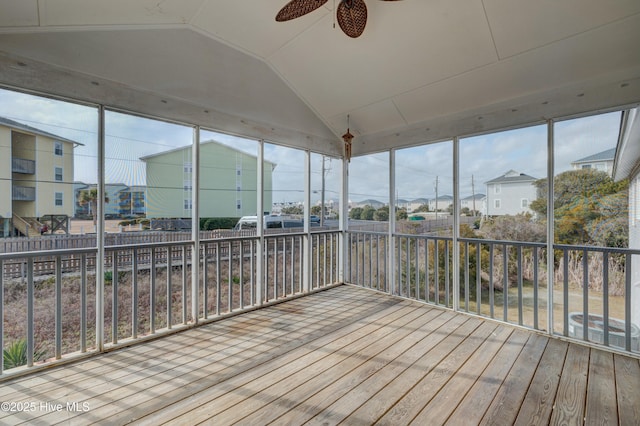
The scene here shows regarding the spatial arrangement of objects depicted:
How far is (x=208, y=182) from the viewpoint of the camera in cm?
325

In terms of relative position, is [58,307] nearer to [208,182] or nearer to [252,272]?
[208,182]

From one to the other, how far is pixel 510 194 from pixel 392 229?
1.59m

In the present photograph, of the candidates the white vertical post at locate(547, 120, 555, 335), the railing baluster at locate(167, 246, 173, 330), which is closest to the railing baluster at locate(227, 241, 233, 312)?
the railing baluster at locate(167, 246, 173, 330)

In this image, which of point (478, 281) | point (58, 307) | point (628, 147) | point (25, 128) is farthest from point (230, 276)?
point (628, 147)

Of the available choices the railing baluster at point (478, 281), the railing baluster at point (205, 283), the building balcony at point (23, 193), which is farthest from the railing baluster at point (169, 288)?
the railing baluster at point (478, 281)

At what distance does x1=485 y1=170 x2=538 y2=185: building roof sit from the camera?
3016 millimetres

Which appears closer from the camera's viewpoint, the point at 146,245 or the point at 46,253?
the point at 46,253

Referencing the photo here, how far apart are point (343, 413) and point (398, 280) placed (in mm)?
2677

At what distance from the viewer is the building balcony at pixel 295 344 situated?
182 centimetres

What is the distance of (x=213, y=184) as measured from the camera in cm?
330

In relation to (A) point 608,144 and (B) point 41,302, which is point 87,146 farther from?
(A) point 608,144

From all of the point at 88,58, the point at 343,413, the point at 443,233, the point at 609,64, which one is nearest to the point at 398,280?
the point at 443,233

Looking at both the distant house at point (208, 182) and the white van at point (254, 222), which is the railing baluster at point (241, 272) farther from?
the distant house at point (208, 182)

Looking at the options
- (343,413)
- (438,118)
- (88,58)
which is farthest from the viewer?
(438,118)
